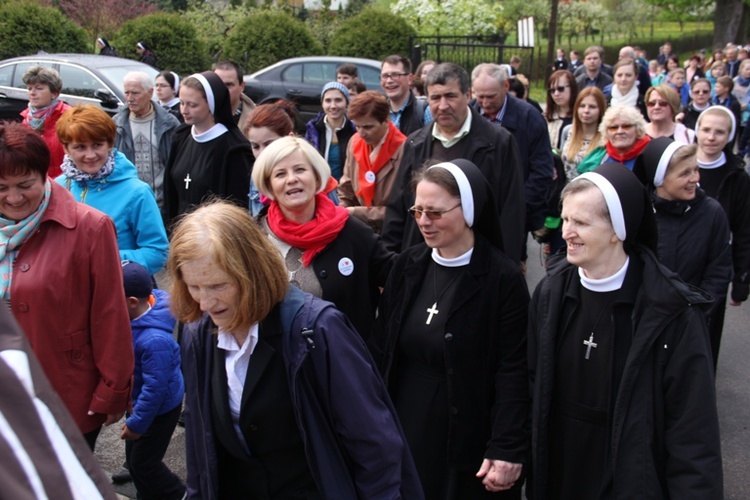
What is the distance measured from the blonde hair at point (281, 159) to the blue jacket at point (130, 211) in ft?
2.84

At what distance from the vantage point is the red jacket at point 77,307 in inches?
128

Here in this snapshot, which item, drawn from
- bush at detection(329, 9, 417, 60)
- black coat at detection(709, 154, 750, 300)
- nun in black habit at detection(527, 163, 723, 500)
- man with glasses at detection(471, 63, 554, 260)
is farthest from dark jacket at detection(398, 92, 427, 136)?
bush at detection(329, 9, 417, 60)

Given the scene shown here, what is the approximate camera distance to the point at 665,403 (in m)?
2.80

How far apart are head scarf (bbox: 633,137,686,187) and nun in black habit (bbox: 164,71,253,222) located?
2661 mm

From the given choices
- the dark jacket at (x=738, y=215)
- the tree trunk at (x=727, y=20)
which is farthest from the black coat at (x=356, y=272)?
the tree trunk at (x=727, y=20)

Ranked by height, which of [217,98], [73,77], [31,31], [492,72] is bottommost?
[217,98]

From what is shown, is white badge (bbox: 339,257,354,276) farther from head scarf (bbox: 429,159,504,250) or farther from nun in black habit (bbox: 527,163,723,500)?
nun in black habit (bbox: 527,163,723,500)

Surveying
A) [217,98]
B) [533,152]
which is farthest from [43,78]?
[533,152]

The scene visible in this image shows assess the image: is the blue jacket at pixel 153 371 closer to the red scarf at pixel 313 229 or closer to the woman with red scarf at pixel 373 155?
the red scarf at pixel 313 229

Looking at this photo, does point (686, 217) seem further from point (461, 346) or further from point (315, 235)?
point (315, 235)

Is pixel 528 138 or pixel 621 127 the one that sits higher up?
pixel 621 127

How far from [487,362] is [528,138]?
11.8ft

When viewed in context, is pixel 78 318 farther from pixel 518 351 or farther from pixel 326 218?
pixel 518 351

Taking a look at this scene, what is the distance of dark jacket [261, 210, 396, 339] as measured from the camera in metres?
3.79
